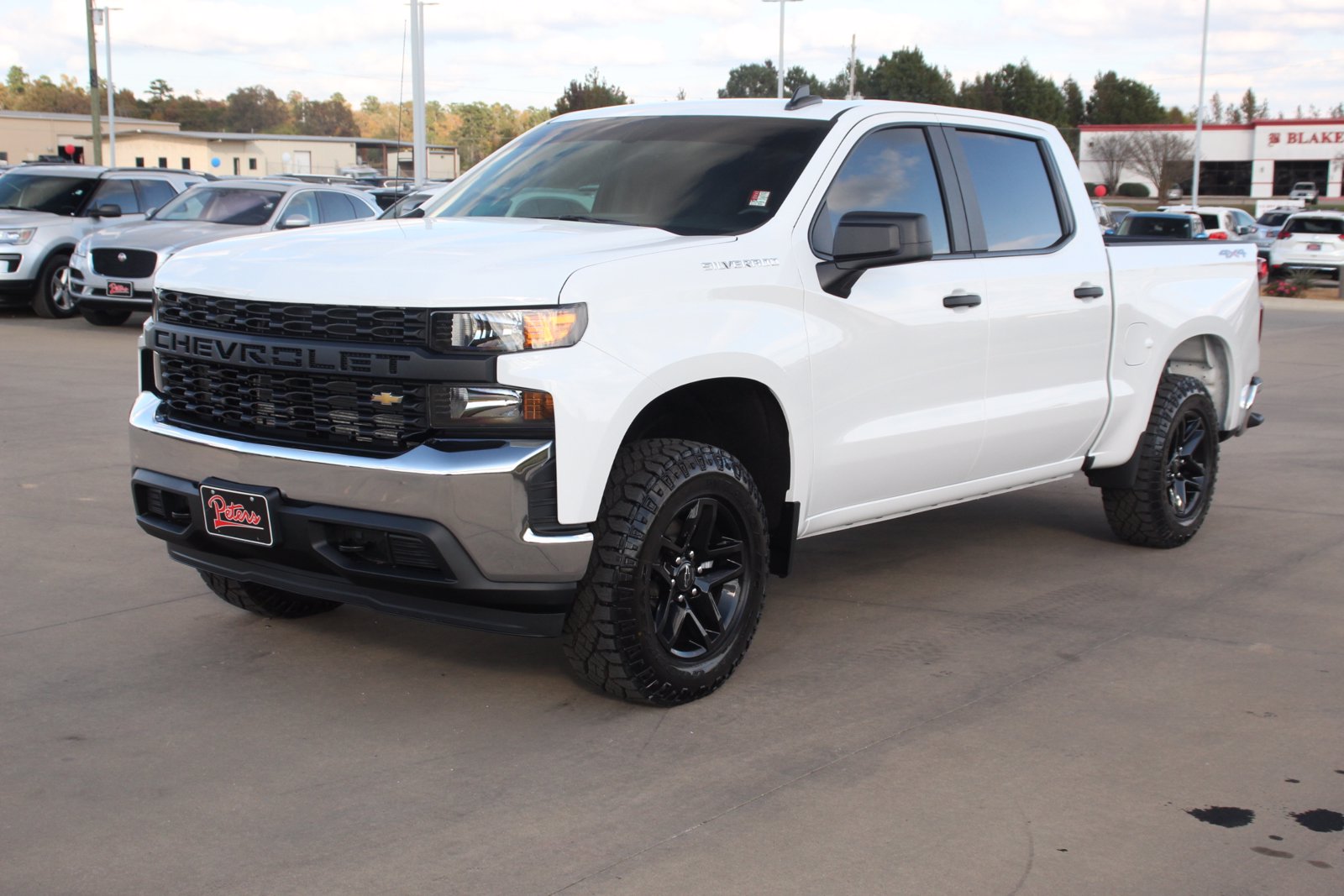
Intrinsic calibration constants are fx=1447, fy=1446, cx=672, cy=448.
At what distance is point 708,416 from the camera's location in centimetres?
502

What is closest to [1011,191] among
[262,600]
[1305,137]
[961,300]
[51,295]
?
[961,300]

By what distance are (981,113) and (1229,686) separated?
259 centimetres

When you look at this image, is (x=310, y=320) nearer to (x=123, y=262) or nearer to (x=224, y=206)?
(x=123, y=262)

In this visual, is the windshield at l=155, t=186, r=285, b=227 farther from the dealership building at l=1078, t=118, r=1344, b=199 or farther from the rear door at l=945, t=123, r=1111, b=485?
the dealership building at l=1078, t=118, r=1344, b=199

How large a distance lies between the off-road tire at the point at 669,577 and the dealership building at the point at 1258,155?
74.6 meters

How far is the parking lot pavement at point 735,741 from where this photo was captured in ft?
11.7

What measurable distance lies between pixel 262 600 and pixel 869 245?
8.55 feet

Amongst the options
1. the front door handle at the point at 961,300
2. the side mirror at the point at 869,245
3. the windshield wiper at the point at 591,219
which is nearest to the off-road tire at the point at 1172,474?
the front door handle at the point at 961,300

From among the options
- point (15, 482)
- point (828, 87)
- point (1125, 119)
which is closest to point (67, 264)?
point (15, 482)

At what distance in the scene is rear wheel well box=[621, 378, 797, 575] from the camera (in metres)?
4.81

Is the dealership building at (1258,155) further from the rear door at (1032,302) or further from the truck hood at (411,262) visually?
the truck hood at (411,262)

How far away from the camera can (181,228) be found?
1666 centimetres

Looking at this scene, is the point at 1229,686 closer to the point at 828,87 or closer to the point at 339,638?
the point at 339,638

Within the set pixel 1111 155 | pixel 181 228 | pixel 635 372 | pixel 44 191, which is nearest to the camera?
pixel 635 372
